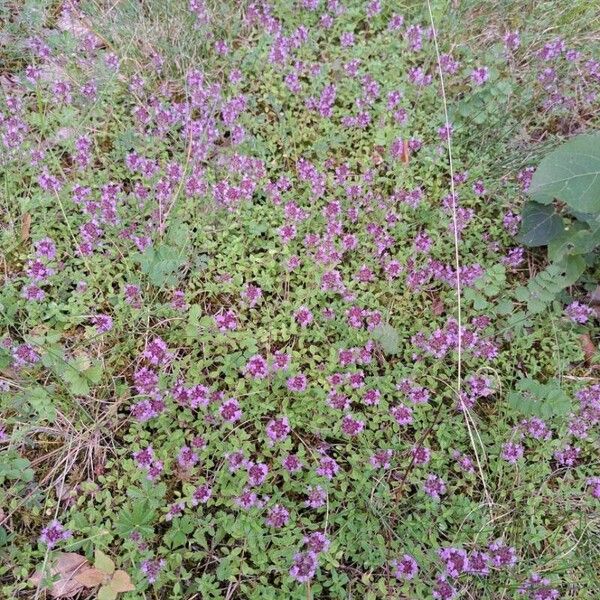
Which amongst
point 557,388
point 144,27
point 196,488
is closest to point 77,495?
point 196,488

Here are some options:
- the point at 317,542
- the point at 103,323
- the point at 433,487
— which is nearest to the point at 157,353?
the point at 103,323

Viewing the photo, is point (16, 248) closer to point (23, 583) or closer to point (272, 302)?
point (272, 302)

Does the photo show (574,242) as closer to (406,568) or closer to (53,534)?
(406,568)

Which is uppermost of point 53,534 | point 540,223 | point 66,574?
point 540,223

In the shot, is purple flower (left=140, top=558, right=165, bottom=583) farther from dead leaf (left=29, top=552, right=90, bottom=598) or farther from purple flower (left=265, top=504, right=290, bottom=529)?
purple flower (left=265, top=504, right=290, bottom=529)

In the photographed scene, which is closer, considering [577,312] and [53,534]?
[53,534]

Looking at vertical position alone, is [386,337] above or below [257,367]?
above

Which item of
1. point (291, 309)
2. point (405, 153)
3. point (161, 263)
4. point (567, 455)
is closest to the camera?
point (567, 455)

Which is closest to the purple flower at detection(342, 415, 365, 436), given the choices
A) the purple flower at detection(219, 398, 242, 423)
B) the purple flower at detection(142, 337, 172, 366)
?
the purple flower at detection(219, 398, 242, 423)

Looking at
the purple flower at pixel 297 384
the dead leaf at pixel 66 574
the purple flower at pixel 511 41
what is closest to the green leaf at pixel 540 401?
the purple flower at pixel 297 384
